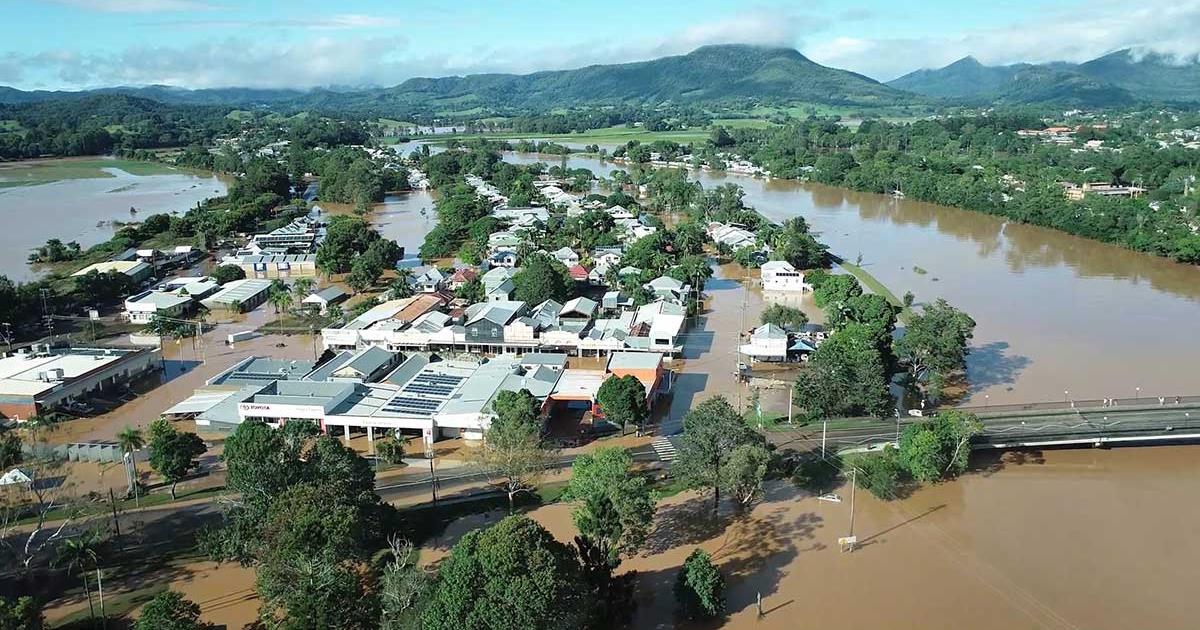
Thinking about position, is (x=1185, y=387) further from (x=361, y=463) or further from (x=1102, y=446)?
(x=361, y=463)

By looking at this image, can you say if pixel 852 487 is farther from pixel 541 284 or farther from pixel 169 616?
pixel 541 284

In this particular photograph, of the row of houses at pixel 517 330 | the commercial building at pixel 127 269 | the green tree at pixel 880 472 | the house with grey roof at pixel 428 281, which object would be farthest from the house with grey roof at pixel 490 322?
the commercial building at pixel 127 269

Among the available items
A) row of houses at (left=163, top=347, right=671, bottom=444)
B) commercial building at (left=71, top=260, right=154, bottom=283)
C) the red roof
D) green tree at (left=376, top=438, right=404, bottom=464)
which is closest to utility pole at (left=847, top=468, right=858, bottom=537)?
row of houses at (left=163, top=347, right=671, bottom=444)

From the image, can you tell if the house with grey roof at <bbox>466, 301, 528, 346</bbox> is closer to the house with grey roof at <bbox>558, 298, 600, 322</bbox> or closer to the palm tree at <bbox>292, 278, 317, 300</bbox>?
the house with grey roof at <bbox>558, 298, 600, 322</bbox>

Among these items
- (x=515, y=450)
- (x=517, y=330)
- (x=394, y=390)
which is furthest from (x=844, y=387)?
(x=394, y=390)

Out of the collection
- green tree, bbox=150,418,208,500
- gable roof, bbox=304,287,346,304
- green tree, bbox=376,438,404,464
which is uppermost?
gable roof, bbox=304,287,346,304

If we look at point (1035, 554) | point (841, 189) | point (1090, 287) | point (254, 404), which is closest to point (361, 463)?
point (254, 404)
